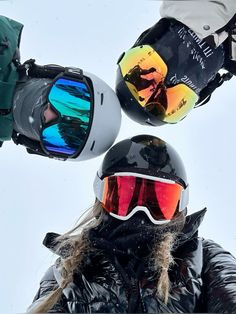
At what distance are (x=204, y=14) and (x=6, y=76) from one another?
783 mm

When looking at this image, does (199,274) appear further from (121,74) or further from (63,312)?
(121,74)

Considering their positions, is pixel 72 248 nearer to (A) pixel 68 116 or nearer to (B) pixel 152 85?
(A) pixel 68 116

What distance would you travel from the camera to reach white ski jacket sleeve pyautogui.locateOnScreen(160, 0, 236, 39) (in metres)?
2.73

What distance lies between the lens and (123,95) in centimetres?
277

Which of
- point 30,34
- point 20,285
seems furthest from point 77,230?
point 30,34

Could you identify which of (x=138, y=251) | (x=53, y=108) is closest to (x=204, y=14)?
(x=53, y=108)

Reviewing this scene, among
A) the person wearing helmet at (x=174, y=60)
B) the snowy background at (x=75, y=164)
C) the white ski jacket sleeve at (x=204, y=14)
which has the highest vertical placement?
the white ski jacket sleeve at (x=204, y=14)


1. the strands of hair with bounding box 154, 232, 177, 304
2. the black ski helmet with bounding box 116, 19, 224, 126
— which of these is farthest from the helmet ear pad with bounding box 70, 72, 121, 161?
the strands of hair with bounding box 154, 232, 177, 304

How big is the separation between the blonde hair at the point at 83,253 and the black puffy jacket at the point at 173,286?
3 cm

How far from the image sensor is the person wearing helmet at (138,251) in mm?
2377

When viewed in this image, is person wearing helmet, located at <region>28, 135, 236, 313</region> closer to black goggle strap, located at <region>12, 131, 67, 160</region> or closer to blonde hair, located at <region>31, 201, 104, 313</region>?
blonde hair, located at <region>31, 201, 104, 313</region>

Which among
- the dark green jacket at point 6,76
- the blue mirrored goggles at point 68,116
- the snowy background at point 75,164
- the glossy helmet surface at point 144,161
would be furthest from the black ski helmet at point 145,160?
the snowy background at point 75,164

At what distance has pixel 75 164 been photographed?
4.34m

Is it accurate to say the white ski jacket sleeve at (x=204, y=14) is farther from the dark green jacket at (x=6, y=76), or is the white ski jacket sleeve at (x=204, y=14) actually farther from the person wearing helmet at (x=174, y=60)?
the dark green jacket at (x=6, y=76)
